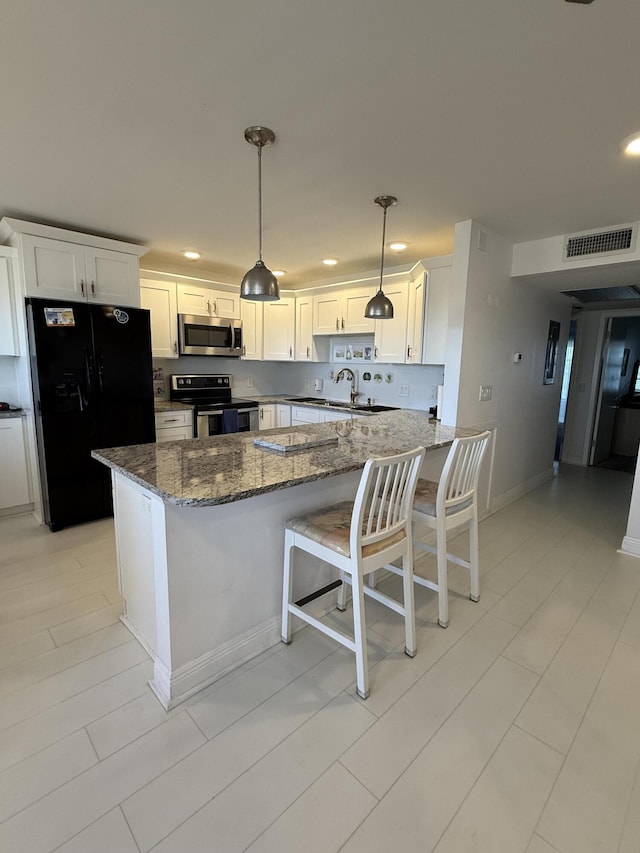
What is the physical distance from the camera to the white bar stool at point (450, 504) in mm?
2087

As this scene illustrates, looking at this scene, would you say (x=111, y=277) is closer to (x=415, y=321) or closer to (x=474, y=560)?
(x=415, y=321)

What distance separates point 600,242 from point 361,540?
2910 millimetres

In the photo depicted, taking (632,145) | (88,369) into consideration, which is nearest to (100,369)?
(88,369)

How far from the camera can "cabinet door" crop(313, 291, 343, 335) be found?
4523 mm

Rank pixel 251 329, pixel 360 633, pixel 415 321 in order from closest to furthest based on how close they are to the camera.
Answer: pixel 360 633
pixel 415 321
pixel 251 329

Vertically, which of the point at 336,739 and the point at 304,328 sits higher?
the point at 304,328

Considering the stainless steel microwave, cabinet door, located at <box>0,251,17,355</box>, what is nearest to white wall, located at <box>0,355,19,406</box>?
cabinet door, located at <box>0,251,17,355</box>

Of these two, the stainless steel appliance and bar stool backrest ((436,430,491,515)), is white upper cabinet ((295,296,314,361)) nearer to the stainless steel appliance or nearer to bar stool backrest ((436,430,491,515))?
the stainless steel appliance

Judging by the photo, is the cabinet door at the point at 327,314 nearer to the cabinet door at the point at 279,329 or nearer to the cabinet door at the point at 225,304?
the cabinet door at the point at 279,329

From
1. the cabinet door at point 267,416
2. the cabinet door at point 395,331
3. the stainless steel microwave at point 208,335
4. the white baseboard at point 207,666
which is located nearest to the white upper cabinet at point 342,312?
the cabinet door at point 395,331

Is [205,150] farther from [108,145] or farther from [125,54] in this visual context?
[125,54]

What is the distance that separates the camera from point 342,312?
14.7ft

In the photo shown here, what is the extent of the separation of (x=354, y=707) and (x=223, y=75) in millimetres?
2477

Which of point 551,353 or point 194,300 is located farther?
point 551,353
